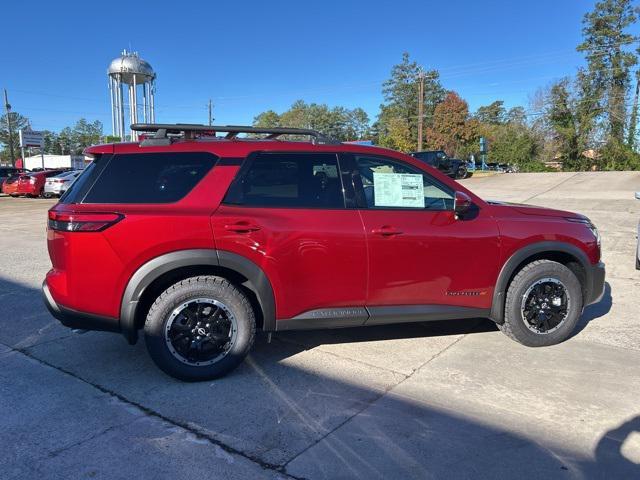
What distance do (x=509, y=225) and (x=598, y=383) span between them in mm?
1390

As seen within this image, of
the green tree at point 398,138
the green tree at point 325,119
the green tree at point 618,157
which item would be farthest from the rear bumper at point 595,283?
the green tree at point 325,119

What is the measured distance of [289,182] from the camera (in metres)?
3.94

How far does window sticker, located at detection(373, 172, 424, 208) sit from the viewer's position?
13.3ft

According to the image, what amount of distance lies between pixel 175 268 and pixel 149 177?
73 cm

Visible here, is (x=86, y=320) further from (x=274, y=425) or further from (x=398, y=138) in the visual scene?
(x=398, y=138)

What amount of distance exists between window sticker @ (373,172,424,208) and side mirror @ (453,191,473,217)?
272 mm

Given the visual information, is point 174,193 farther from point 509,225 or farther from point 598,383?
point 598,383

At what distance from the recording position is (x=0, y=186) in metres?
29.0

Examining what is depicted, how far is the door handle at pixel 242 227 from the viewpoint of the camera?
3652 millimetres

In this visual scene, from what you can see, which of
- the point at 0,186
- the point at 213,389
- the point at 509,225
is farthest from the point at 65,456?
the point at 0,186

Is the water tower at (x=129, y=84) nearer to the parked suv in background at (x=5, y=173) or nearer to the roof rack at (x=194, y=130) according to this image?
the parked suv in background at (x=5, y=173)

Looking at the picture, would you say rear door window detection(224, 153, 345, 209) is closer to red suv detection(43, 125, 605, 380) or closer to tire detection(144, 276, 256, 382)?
red suv detection(43, 125, 605, 380)

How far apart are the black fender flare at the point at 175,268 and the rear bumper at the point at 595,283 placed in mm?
2969

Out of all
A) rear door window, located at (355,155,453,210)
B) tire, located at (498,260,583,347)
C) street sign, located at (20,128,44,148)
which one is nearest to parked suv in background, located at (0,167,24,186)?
street sign, located at (20,128,44,148)
